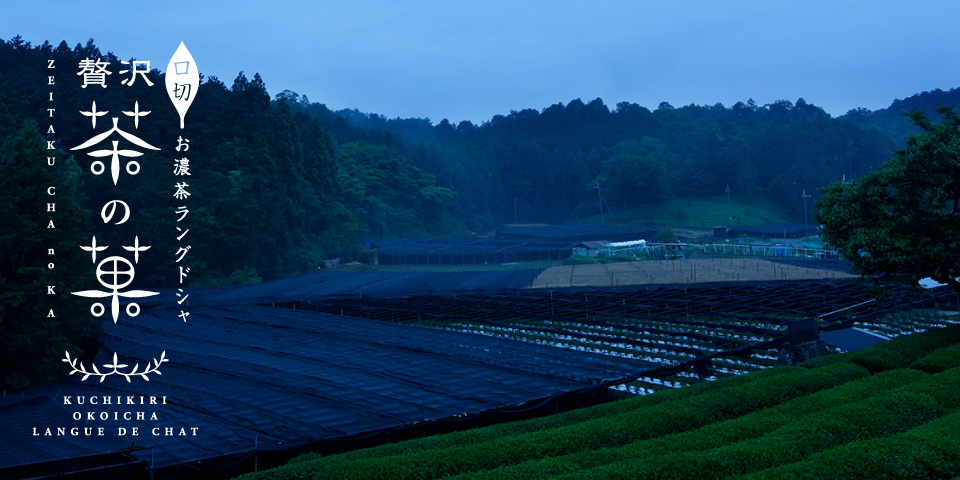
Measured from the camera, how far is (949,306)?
2222cm

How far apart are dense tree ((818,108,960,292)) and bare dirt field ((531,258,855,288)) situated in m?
17.2

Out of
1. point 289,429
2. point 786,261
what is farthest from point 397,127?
point 289,429

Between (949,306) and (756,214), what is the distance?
5890cm

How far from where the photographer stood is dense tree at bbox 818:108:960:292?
13.7m

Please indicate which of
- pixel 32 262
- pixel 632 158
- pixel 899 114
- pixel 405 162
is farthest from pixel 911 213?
pixel 899 114

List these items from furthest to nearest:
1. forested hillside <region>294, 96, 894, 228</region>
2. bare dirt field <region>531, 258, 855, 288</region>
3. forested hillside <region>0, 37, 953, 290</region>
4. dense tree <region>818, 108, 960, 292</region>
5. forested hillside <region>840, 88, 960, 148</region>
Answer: forested hillside <region>840, 88, 960, 148</region> → forested hillside <region>294, 96, 894, 228</region> → forested hillside <region>0, 37, 953, 290</region> → bare dirt field <region>531, 258, 855, 288</region> → dense tree <region>818, 108, 960, 292</region>

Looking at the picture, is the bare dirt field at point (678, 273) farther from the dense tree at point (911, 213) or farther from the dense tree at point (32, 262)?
the dense tree at point (32, 262)

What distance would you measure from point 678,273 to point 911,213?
66.6 feet

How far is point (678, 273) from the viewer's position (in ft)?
113

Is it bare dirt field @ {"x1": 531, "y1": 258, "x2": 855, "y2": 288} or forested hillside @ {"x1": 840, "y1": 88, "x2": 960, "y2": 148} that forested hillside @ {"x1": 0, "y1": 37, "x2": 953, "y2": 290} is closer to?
forested hillside @ {"x1": 840, "y1": 88, "x2": 960, "y2": 148}

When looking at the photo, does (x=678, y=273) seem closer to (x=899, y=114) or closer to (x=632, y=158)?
(x=632, y=158)

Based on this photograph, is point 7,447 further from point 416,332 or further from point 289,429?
point 416,332

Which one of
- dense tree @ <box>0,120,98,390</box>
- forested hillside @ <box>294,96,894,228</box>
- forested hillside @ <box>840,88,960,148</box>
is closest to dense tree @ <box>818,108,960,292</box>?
dense tree @ <box>0,120,98,390</box>

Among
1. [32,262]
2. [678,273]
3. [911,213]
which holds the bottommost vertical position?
[678,273]
